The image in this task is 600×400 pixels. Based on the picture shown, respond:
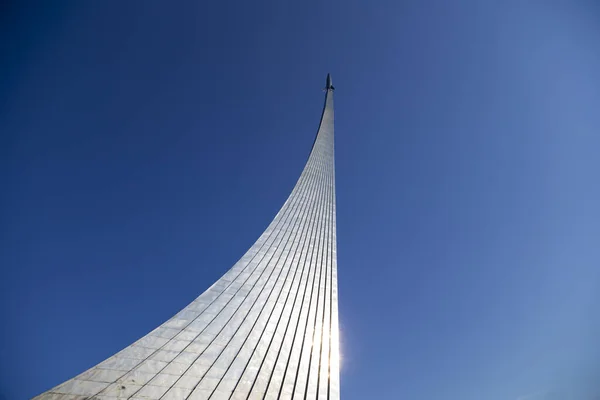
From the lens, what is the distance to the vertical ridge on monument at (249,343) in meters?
4.97

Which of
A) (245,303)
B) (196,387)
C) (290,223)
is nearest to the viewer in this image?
(196,387)

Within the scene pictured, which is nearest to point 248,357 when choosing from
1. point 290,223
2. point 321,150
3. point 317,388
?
point 317,388

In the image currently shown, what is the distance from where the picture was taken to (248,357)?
625 centimetres

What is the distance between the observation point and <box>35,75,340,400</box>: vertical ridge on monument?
4.97 metres

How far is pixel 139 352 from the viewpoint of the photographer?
559 centimetres

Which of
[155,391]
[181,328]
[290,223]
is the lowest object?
[155,391]

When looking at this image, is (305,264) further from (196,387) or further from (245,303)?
(196,387)

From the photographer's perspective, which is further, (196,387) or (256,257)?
(256,257)

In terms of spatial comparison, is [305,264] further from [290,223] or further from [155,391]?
[155,391]

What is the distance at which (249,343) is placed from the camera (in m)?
6.70

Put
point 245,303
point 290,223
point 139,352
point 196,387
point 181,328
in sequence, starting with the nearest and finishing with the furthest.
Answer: point 196,387 < point 139,352 < point 181,328 < point 245,303 < point 290,223

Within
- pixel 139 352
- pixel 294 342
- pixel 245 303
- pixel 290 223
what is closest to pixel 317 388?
pixel 294 342

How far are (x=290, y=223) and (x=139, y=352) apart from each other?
8115mm

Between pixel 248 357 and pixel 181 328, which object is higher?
pixel 181 328
